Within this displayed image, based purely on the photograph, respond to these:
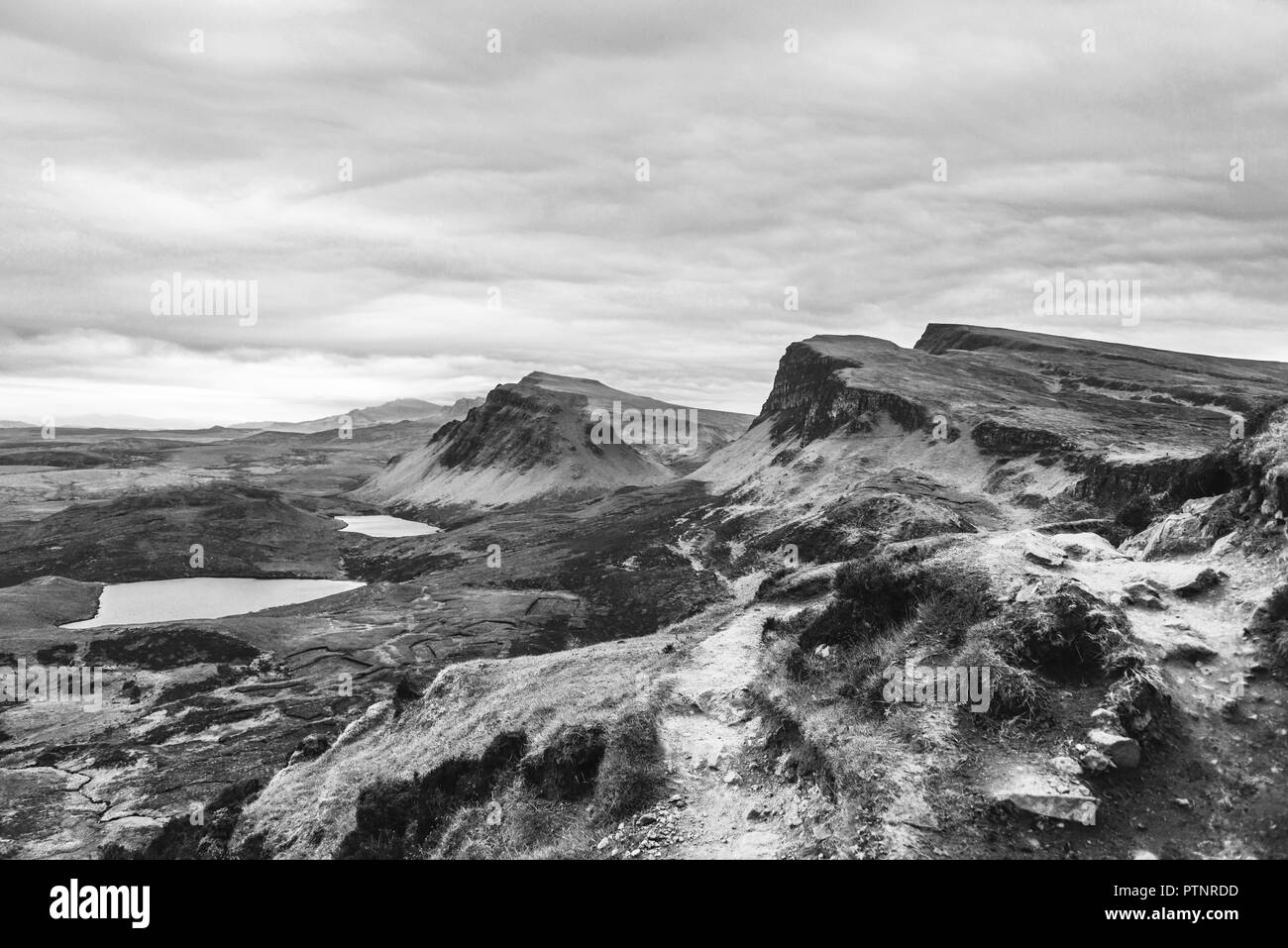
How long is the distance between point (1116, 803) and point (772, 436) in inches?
4227

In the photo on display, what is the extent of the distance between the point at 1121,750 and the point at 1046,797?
68.2 inches

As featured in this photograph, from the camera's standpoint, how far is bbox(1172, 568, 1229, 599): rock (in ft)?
A: 52.6

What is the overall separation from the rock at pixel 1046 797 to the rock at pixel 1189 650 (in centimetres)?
435

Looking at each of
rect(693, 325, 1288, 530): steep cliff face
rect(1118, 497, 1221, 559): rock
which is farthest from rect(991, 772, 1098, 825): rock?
rect(693, 325, 1288, 530): steep cliff face

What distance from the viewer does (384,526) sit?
132 m

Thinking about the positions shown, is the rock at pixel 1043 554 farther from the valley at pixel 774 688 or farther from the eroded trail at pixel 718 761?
the eroded trail at pixel 718 761

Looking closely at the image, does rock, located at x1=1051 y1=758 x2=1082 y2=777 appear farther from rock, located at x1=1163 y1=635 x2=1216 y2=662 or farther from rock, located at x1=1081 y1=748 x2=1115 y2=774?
rock, located at x1=1163 y1=635 x2=1216 y2=662

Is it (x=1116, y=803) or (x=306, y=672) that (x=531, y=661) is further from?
(x=306, y=672)

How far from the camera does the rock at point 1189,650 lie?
45.9ft

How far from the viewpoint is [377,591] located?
73.4 meters

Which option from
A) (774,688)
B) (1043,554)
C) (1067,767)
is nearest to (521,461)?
(774,688)

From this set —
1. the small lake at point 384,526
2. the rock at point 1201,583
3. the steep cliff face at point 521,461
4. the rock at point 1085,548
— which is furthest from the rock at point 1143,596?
the steep cliff face at point 521,461

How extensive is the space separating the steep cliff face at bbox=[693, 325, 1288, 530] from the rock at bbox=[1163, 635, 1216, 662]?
11455 mm
